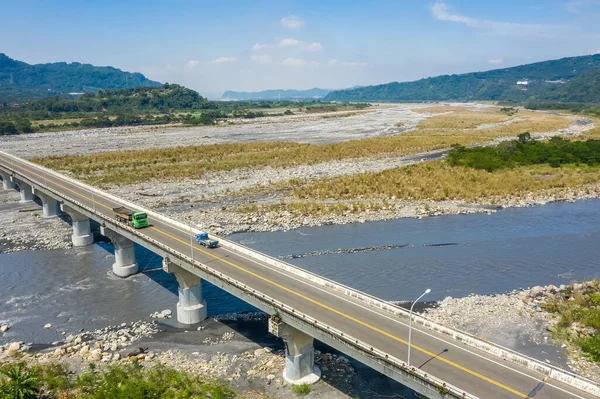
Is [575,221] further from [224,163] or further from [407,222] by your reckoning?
[224,163]

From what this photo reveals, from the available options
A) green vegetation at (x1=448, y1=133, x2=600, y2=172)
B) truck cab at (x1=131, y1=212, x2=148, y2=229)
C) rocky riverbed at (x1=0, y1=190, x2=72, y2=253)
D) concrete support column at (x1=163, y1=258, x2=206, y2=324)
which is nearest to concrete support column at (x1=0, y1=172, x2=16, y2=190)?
rocky riverbed at (x1=0, y1=190, x2=72, y2=253)

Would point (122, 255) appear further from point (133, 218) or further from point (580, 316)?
point (580, 316)

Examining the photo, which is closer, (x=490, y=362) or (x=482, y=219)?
(x=490, y=362)

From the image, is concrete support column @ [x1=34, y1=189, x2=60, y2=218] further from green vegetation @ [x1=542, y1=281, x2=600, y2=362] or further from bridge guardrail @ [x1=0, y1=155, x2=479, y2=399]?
green vegetation @ [x1=542, y1=281, x2=600, y2=362]

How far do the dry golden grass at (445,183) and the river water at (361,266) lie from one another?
409 inches

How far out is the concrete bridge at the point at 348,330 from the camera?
1872 centimetres

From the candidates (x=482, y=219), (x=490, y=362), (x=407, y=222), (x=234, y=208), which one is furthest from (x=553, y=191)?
(x=490, y=362)

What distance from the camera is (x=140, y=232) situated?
3881cm

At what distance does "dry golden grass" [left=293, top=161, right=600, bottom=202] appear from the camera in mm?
68875

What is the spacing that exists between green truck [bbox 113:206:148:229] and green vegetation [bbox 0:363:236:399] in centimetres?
1509

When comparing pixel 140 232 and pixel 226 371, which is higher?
pixel 140 232

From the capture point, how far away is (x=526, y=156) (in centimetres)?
9194

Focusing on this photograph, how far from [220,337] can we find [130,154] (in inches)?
3622

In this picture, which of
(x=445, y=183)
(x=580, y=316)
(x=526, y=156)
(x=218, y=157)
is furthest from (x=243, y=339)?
(x=218, y=157)
